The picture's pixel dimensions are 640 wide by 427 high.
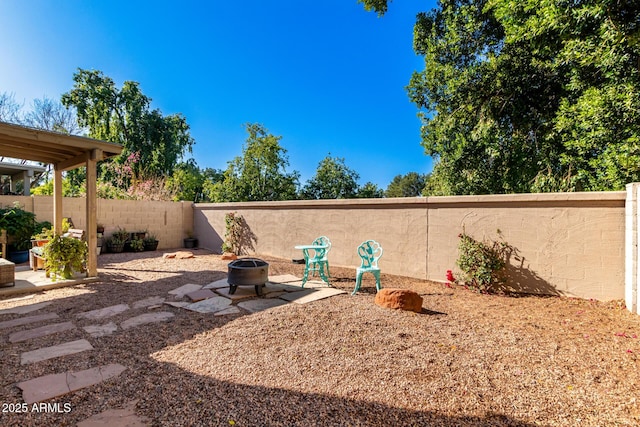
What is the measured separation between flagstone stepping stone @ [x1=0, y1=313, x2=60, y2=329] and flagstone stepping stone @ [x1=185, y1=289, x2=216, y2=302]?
1486 millimetres

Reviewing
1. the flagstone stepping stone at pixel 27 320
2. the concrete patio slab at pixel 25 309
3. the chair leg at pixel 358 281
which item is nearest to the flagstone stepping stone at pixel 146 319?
the flagstone stepping stone at pixel 27 320

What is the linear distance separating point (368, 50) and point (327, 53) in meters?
1.64

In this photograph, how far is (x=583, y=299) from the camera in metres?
4.23

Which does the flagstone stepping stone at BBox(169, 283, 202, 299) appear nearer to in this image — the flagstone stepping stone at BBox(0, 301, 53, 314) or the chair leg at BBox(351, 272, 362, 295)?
the flagstone stepping stone at BBox(0, 301, 53, 314)

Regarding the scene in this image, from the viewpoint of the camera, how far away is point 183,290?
479 cm

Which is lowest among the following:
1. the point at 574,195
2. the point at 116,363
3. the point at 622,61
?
the point at 116,363

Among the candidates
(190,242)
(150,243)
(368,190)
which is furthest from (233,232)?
(368,190)

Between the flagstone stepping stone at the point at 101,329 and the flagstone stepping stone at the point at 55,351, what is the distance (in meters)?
0.19

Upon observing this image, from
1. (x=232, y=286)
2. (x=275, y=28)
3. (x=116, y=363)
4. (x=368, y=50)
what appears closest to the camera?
(x=116, y=363)

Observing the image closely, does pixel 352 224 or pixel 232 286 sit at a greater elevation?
pixel 352 224

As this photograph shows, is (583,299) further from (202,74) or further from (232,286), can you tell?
(202,74)

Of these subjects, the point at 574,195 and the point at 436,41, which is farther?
the point at 436,41

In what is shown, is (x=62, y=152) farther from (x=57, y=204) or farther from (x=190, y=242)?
(x=190, y=242)

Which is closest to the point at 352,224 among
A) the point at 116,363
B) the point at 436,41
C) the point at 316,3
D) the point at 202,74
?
the point at 116,363
